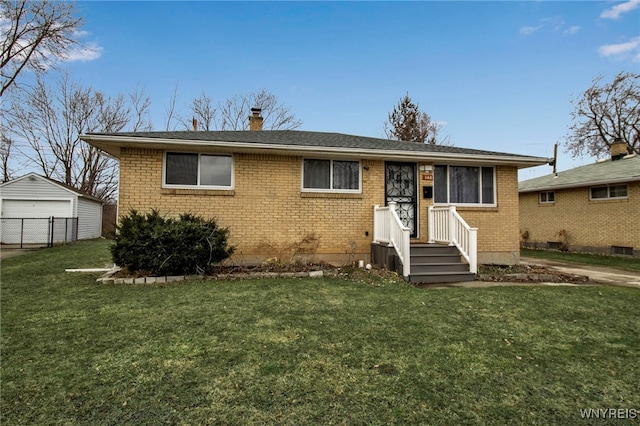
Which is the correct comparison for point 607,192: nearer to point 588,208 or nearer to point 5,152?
point 588,208

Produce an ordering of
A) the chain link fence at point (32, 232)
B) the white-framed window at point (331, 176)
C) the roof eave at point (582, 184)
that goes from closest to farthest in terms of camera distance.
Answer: the white-framed window at point (331, 176) < the roof eave at point (582, 184) < the chain link fence at point (32, 232)

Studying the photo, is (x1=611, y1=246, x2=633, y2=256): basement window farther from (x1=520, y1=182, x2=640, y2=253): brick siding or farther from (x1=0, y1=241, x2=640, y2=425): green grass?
(x1=0, y1=241, x2=640, y2=425): green grass

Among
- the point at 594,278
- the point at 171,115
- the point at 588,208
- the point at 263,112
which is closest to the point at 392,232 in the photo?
the point at 594,278

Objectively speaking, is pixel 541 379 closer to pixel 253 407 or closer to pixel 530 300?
pixel 253 407

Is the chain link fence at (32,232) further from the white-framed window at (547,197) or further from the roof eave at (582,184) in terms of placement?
the white-framed window at (547,197)

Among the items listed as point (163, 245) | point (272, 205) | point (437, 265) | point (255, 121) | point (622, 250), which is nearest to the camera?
point (163, 245)

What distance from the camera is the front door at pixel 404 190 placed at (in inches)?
358

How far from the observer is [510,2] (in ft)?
34.9

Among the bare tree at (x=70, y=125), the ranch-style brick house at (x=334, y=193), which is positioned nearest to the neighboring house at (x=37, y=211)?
the bare tree at (x=70, y=125)

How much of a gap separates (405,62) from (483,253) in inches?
417

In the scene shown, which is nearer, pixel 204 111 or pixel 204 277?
pixel 204 277

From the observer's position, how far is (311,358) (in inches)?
121

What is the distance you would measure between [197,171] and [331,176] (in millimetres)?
3476

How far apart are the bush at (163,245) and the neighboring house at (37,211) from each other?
1239 cm
